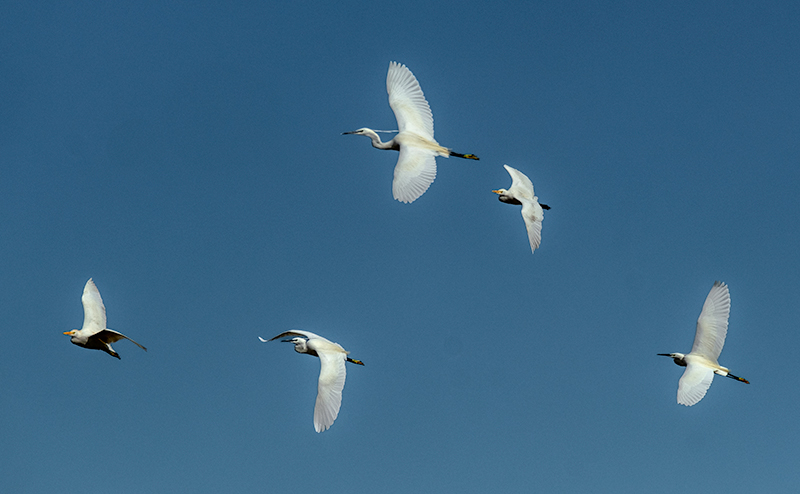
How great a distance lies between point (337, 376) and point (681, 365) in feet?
61.0

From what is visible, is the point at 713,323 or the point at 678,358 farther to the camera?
the point at 678,358

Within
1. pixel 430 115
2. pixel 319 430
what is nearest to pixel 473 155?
pixel 430 115

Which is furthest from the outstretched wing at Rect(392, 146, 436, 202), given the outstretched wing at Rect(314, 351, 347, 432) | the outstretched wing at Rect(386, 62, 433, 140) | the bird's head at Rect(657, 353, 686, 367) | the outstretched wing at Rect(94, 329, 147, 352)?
the bird's head at Rect(657, 353, 686, 367)

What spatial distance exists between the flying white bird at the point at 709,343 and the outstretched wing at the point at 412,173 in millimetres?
15650

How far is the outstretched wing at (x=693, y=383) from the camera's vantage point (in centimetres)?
4812

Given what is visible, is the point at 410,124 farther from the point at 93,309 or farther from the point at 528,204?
the point at 93,309

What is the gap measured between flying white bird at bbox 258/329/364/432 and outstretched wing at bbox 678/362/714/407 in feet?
46.7

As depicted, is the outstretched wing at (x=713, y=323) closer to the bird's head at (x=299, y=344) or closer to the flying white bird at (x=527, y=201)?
the flying white bird at (x=527, y=201)

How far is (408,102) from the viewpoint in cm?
4706

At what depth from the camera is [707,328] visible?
5125 cm

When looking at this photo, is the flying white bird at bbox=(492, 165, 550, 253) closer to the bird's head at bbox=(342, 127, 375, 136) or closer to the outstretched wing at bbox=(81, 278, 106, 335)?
the bird's head at bbox=(342, 127, 375, 136)

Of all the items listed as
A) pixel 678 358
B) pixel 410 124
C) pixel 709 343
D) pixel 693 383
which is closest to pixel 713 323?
pixel 709 343

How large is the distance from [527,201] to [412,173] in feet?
29.2

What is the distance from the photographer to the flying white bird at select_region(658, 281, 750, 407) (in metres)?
49.9
